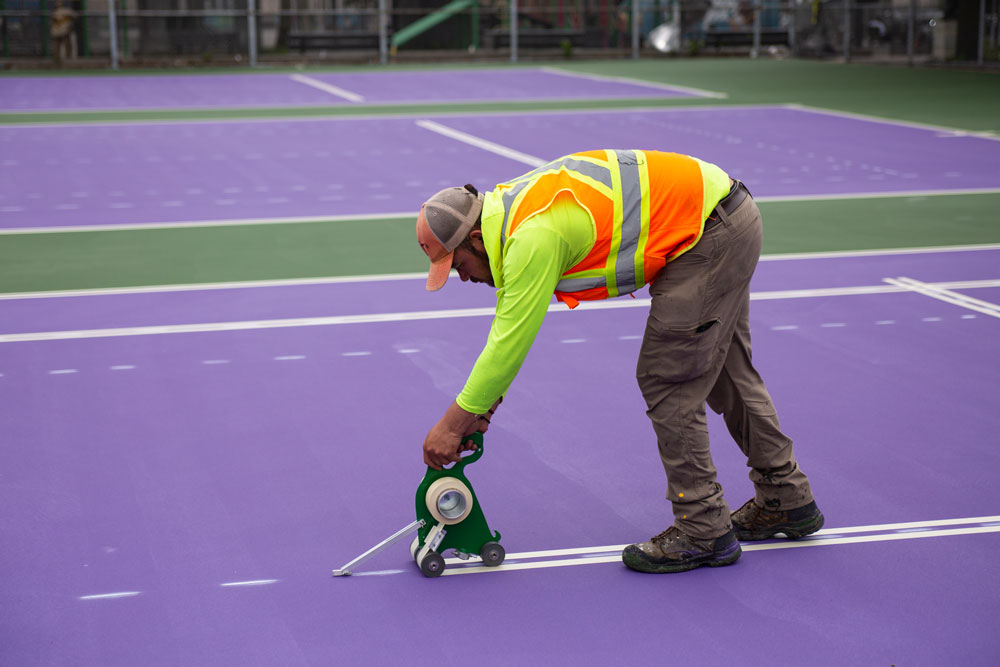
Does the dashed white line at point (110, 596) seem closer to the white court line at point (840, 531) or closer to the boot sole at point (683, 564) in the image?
the white court line at point (840, 531)

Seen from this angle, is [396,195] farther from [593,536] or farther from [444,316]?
[593,536]

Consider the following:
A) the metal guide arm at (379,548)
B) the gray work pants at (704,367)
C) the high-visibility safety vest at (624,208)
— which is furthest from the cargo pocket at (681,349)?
the metal guide arm at (379,548)

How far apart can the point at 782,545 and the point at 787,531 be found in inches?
2.6

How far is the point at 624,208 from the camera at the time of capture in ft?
14.3

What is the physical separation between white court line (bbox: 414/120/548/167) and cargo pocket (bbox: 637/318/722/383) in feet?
37.3

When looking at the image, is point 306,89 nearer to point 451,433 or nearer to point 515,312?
point 451,433

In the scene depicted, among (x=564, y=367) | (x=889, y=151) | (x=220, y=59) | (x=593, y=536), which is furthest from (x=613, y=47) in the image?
(x=593, y=536)

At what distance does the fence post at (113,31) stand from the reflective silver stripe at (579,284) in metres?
32.4

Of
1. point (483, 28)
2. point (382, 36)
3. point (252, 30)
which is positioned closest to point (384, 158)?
point (252, 30)

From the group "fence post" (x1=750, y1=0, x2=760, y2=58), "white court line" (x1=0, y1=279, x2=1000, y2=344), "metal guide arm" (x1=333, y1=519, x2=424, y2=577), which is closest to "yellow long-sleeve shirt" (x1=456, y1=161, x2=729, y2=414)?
"metal guide arm" (x1=333, y1=519, x2=424, y2=577)

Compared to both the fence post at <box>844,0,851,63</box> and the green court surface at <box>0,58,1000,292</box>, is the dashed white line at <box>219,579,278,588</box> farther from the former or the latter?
the fence post at <box>844,0,851,63</box>

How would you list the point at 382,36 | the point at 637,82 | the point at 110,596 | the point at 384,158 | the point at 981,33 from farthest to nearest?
the point at 382,36 → the point at 981,33 → the point at 637,82 → the point at 384,158 → the point at 110,596

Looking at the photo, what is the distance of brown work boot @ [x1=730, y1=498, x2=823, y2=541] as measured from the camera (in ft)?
16.6

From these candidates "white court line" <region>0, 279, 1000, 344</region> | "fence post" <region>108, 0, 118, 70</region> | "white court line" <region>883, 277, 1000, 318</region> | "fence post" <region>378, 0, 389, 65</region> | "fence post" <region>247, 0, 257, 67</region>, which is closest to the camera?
"white court line" <region>0, 279, 1000, 344</region>
